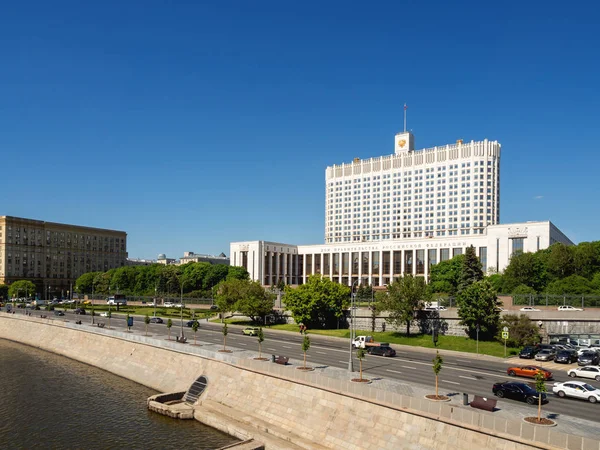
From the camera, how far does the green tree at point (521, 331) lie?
66.2 metres

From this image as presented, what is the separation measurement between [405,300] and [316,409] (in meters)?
40.0

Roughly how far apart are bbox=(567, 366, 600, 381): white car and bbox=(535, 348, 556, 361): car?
8.98m

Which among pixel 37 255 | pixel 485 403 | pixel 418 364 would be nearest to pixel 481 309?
pixel 418 364

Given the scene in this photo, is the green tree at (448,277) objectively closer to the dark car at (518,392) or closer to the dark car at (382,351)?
Answer: the dark car at (382,351)

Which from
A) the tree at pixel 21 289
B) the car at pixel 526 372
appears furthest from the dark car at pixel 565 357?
the tree at pixel 21 289

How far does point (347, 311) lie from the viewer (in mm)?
90562

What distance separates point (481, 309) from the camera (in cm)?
6806

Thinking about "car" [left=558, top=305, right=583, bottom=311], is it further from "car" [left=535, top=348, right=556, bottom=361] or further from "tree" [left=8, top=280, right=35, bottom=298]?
"tree" [left=8, top=280, right=35, bottom=298]

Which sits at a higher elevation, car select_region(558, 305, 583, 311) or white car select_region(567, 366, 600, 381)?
car select_region(558, 305, 583, 311)

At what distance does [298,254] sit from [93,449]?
159 m

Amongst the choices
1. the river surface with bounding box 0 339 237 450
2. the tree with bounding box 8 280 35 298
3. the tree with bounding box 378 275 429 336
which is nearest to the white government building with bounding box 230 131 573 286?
the tree with bounding box 8 280 35 298

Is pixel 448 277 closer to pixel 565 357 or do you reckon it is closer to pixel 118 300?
pixel 565 357

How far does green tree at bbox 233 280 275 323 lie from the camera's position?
95688 mm

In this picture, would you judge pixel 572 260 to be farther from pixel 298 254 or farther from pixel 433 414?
pixel 298 254
